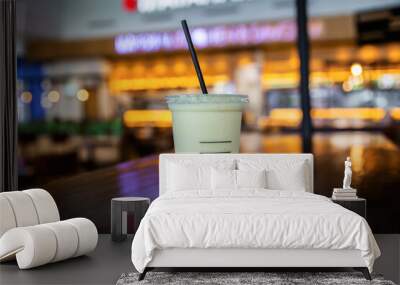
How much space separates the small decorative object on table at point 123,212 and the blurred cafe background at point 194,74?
162 inches

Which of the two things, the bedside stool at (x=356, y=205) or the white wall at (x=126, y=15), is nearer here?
the bedside stool at (x=356, y=205)

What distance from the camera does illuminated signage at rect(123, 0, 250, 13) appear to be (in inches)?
339

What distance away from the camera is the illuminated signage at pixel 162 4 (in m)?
8.62

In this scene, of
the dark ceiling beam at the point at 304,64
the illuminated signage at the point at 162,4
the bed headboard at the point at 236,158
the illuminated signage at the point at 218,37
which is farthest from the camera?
the illuminated signage at the point at 218,37

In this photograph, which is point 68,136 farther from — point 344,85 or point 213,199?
point 213,199

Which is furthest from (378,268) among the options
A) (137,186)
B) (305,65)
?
(137,186)

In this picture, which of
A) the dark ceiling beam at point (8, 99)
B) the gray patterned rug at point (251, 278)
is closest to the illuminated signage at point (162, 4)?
the dark ceiling beam at point (8, 99)

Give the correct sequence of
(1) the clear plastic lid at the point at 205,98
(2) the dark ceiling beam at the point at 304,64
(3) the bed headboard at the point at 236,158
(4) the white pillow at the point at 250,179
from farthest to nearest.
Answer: (2) the dark ceiling beam at the point at 304,64, (1) the clear plastic lid at the point at 205,98, (3) the bed headboard at the point at 236,158, (4) the white pillow at the point at 250,179

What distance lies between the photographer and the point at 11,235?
Answer: 4609 millimetres

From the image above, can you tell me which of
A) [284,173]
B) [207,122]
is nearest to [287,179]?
[284,173]

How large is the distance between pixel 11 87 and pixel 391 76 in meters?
6.37

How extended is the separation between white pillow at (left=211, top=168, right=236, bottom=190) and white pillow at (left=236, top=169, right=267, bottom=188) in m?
0.04

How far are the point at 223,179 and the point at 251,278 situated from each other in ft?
3.79

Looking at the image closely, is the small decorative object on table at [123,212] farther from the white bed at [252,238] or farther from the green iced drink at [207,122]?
the white bed at [252,238]
